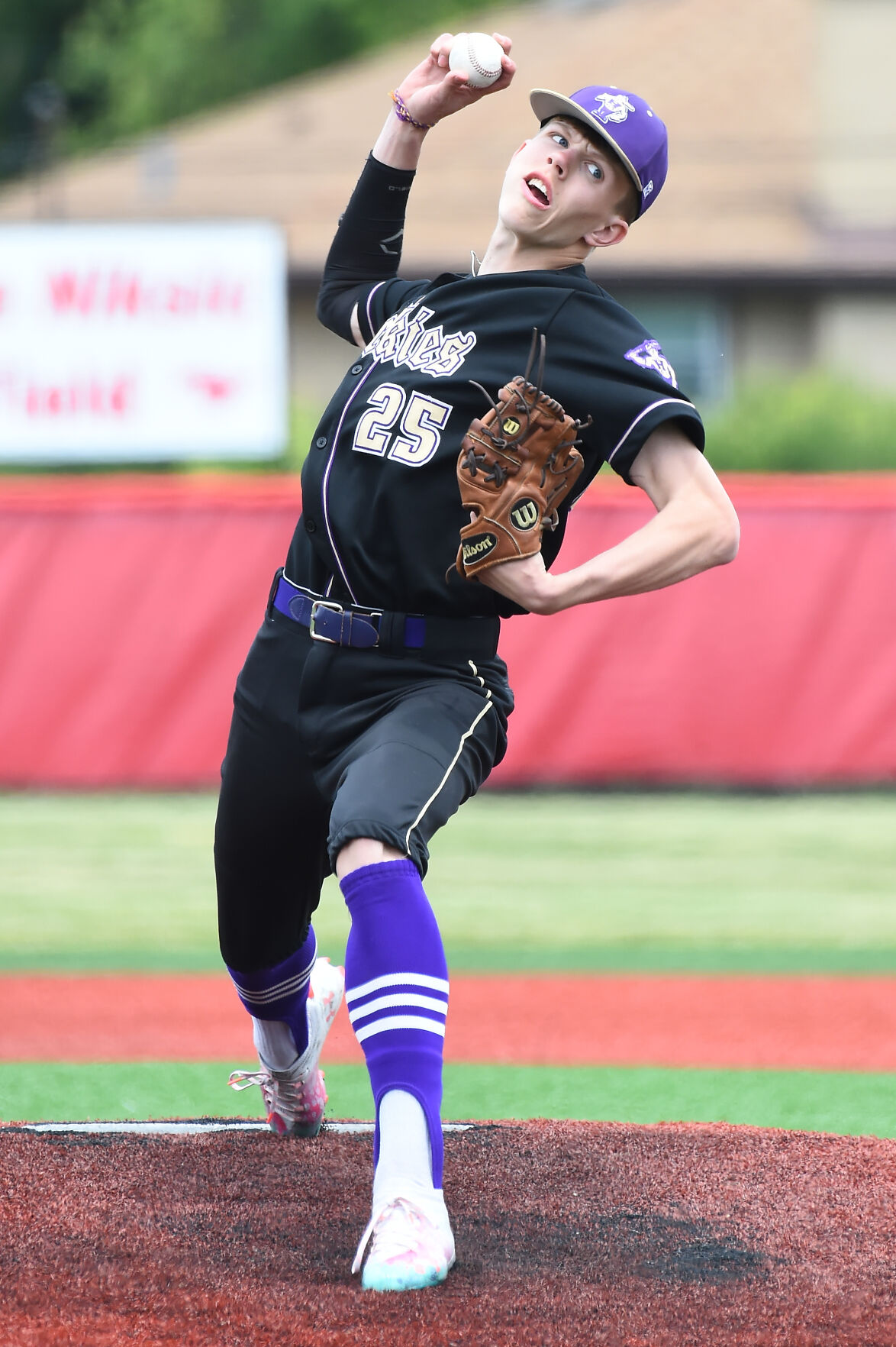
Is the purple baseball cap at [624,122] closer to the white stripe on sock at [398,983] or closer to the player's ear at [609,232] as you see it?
the player's ear at [609,232]

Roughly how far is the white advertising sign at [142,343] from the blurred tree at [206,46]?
1689cm

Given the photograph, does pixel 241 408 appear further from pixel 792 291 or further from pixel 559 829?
pixel 792 291

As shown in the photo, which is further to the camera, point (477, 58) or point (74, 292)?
point (74, 292)

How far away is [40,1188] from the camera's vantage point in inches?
126

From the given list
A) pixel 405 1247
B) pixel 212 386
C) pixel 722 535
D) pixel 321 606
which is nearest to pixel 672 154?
pixel 212 386

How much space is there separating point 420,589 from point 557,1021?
2.94 m

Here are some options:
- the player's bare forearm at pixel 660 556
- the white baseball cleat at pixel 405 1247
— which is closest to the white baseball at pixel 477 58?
the player's bare forearm at pixel 660 556

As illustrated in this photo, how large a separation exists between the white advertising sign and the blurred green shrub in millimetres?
5290

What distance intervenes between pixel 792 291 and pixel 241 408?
10.0 meters

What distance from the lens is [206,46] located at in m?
32.2

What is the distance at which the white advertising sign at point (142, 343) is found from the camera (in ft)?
49.5

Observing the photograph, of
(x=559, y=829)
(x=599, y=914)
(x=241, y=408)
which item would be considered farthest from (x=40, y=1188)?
(x=241, y=408)

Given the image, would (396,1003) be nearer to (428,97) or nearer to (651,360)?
(651,360)

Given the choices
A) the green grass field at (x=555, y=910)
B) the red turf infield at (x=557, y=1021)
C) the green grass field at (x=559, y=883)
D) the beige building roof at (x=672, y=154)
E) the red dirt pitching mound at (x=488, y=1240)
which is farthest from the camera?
the beige building roof at (x=672, y=154)
